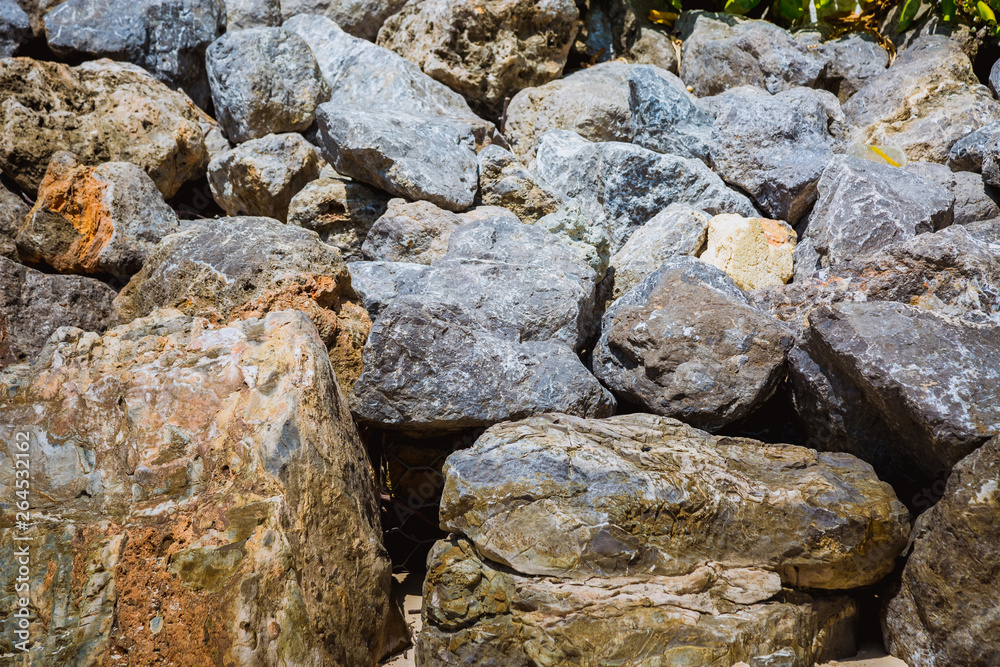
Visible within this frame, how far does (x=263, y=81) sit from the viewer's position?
4.38m

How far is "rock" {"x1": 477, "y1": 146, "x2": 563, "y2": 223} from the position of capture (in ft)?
13.4

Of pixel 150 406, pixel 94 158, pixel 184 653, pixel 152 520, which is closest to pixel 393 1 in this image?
pixel 94 158

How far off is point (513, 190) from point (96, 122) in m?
2.58

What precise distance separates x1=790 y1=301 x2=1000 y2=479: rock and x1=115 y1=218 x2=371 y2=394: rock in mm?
1968

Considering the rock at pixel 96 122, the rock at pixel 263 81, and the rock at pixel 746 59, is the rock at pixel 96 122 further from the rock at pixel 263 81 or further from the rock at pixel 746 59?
the rock at pixel 746 59

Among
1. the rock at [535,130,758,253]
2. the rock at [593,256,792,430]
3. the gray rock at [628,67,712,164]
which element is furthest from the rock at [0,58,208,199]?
the rock at [593,256,792,430]

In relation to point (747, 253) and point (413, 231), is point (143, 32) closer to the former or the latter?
point (413, 231)

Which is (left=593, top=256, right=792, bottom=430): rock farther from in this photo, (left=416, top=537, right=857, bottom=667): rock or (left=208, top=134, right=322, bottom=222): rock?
(left=208, top=134, right=322, bottom=222): rock

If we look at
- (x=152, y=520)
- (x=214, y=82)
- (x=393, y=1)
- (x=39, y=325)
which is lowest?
(x=39, y=325)

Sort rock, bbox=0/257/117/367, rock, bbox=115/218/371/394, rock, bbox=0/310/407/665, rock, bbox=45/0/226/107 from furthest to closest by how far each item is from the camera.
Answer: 1. rock, bbox=45/0/226/107
2. rock, bbox=0/257/117/367
3. rock, bbox=115/218/371/394
4. rock, bbox=0/310/407/665

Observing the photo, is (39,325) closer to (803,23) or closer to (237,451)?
(237,451)

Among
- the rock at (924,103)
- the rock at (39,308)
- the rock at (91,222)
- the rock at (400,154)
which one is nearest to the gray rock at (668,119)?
the rock at (924,103)

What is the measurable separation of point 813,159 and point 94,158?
4360 millimetres

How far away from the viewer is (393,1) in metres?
5.32
